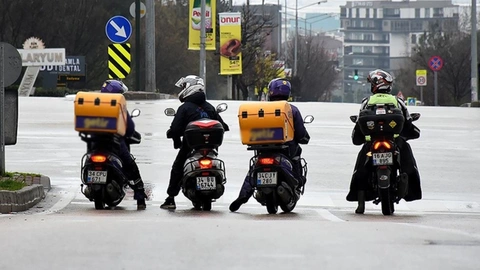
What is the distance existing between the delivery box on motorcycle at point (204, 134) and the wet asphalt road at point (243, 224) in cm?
76

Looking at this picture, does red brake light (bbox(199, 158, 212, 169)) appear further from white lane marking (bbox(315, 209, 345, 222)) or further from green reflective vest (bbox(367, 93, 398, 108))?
green reflective vest (bbox(367, 93, 398, 108))

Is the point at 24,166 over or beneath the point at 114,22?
beneath

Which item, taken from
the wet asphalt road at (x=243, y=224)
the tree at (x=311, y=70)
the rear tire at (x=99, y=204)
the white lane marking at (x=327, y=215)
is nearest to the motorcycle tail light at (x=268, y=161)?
the wet asphalt road at (x=243, y=224)

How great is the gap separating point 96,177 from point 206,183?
1199 mm

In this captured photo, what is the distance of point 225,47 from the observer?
62500 mm

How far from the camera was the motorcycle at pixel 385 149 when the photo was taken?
14609 mm

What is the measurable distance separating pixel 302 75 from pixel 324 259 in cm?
11747

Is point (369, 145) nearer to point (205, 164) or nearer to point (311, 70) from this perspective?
point (205, 164)

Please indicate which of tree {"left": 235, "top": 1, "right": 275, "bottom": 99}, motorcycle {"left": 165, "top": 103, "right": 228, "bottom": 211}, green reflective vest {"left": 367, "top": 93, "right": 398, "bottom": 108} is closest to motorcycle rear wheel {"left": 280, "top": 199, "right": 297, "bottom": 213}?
motorcycle {"left": 165, "top": 103, "right": 228, "bottom": 211}

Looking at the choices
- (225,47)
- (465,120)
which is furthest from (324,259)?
(225,47)

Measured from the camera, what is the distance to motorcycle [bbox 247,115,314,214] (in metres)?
14.5

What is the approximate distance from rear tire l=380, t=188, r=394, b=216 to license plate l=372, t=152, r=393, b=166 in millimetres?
307

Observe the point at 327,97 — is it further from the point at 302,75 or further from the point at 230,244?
the point at 230,244

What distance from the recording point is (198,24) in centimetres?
5709
